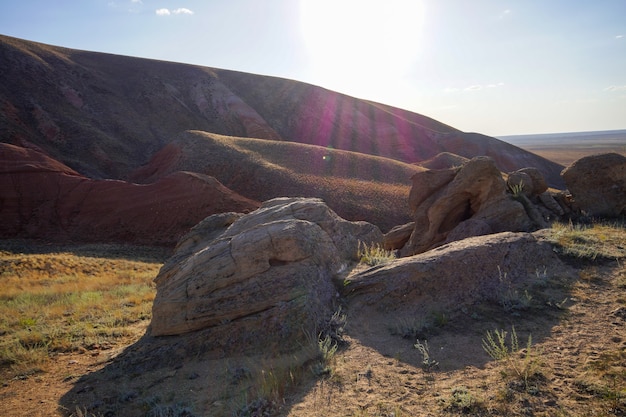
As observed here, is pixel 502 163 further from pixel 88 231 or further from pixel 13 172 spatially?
pixel 13 172

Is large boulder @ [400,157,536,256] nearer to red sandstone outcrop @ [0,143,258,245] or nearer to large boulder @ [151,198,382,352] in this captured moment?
large boulder @ [151,198,382,352]

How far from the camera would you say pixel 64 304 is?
38.9 ft

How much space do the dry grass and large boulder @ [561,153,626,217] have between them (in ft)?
41.4

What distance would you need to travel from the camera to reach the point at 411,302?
264 inches

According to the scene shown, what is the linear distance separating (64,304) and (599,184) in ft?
52.2

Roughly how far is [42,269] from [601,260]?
20.7 meters

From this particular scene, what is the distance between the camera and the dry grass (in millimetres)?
8281

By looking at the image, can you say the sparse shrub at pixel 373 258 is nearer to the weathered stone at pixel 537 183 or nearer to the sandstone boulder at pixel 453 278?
the sandstone boulder at pixel 453 278

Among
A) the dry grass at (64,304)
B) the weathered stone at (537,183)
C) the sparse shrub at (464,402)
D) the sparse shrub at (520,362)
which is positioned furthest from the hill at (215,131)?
the sparse shrub at (464,402)

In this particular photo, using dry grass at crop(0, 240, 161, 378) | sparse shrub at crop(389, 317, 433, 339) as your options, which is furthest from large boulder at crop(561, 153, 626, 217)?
dry grass at crop(0, 240, 161, 378)

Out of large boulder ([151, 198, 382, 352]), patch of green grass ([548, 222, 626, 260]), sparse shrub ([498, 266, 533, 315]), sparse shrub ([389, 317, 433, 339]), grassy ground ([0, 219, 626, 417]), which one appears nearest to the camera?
grassy ground ([0, 219, 626, 417])

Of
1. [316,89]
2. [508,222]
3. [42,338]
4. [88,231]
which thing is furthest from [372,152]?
[42,338]

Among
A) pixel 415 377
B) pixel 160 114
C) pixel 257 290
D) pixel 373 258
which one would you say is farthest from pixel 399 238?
pixel 160 114

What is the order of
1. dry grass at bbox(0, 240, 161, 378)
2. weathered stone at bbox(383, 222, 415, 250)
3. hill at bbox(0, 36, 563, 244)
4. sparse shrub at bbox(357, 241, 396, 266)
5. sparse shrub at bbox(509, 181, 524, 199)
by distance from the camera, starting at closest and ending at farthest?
dry grass at bbox(0, 240, 161, 378) → sparse shrub at bbox(357, 241, 396, 266) → sparse shrub at bbox(509, 181, 524, 199) → weathered stone at bbox(383, 222, 415, 250) → hill at bbox(0, 36, 563, 244)
